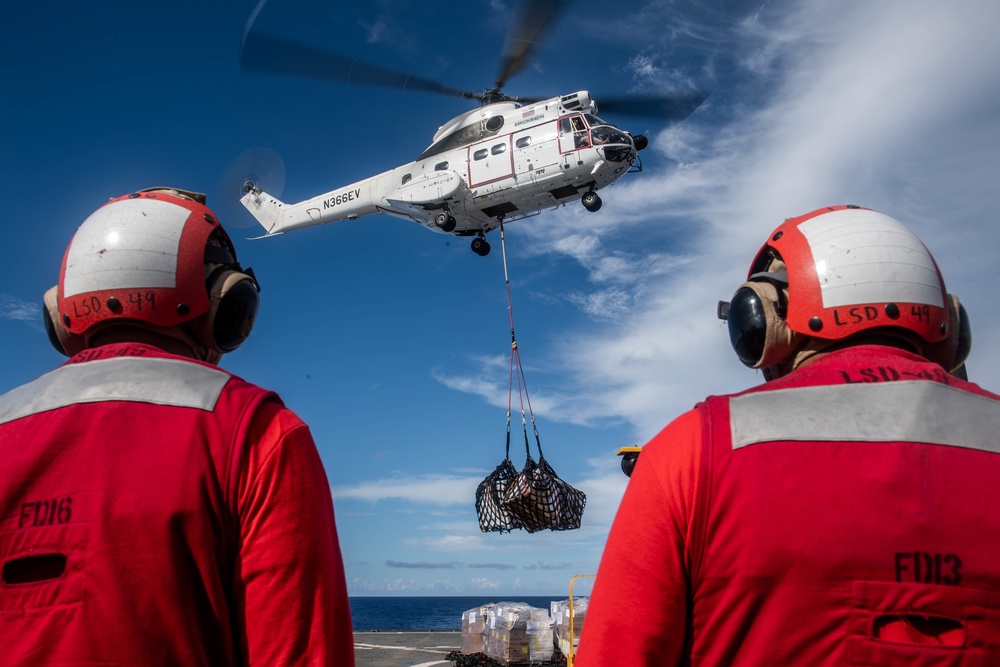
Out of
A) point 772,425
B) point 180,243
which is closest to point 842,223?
point 772,425

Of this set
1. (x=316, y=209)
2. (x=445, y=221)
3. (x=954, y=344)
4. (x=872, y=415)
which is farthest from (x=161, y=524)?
(x=316, y=209)

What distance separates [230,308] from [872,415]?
1.71m

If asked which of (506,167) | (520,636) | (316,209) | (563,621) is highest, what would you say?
(316,209)

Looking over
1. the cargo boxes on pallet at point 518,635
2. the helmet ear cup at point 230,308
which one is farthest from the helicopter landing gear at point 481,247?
the helmet ear cup at point 230,308

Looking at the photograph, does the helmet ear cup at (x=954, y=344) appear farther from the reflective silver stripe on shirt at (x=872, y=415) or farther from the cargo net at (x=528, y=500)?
the cargo net at (x=528, y=500)

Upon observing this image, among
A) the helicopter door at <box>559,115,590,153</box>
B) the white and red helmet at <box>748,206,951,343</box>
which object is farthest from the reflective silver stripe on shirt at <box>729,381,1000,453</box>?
the helicopter door at <box>559,115,590,153</box>

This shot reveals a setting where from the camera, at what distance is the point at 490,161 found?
16.7 metres

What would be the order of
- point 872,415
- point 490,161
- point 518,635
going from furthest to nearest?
point 490,161
point 518,635
point 872,415

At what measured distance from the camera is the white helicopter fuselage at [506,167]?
16.3 meters

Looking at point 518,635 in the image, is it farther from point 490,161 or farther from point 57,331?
point 57,331

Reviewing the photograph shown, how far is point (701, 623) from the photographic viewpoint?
1.66 metres

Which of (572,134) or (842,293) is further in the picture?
(572,134)

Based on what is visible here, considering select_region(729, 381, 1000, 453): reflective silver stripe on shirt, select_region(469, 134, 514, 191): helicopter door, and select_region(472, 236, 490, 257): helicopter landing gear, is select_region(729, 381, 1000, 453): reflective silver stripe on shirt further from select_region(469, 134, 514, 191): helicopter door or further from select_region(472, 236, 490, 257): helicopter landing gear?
select_region(472, 236, 490, 257): helicopter landing gear

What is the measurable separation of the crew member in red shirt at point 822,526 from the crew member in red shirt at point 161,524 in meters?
0.69
